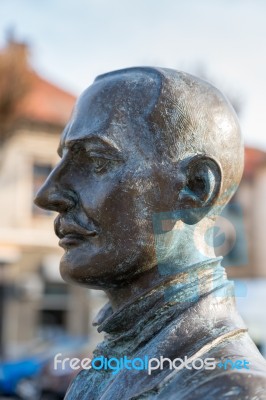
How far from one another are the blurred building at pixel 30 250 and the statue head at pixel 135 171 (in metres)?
16.8

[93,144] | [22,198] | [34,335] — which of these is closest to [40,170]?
[22,198]

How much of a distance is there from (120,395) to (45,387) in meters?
7.21

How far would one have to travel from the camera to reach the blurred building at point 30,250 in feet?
62.5

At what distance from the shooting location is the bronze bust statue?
1.99 metres

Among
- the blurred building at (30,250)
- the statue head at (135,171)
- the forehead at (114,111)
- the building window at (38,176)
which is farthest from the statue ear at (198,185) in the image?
the building window at (38,176)

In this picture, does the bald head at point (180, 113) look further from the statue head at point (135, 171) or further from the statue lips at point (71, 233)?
the statue lips at point (71, 233)

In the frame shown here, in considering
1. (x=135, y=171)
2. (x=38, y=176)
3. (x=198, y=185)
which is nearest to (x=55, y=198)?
(x=135, y=171)

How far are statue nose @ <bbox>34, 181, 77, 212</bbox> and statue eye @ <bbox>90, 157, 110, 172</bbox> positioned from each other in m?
0.11

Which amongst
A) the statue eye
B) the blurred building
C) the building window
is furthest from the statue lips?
the building window

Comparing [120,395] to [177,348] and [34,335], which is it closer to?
[177,348]

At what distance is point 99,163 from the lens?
2098 millimetres

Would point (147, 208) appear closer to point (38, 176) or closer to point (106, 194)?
point (106, 194)

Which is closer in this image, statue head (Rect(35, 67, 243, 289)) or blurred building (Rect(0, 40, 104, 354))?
statue head (Rect(35, 67, 243, 289))

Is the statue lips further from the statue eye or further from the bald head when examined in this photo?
the bald head
